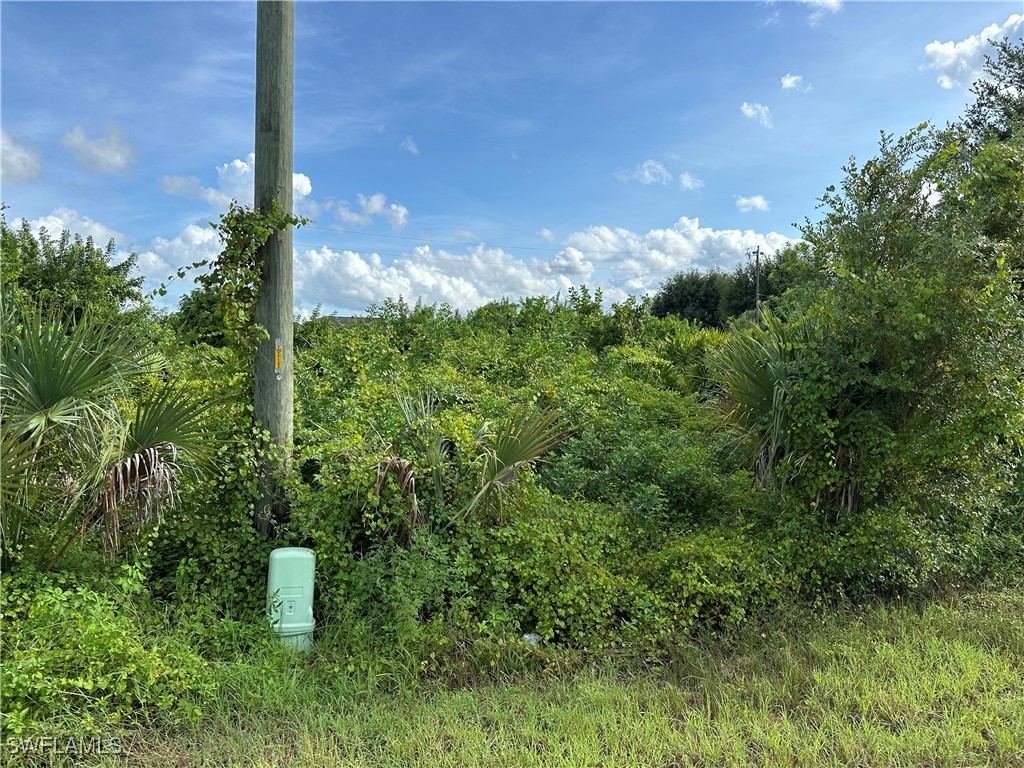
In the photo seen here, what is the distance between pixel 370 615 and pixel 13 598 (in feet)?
5.71

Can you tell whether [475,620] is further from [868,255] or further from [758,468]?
[868,255]

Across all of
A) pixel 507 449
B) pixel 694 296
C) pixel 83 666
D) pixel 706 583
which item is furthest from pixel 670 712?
pixel 694 296

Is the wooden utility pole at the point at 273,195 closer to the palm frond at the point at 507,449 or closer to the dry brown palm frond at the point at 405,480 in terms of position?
the dry brown palm frond at the point at 405,480

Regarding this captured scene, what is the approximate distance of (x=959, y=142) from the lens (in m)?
4.94

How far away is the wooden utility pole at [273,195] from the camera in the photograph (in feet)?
13.9

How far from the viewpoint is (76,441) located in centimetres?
349

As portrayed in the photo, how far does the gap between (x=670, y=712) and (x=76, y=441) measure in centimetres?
334

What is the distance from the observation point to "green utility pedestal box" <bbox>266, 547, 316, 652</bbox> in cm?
370

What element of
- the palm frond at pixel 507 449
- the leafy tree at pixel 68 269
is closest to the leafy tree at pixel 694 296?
the leafy tree at pixel 68 269

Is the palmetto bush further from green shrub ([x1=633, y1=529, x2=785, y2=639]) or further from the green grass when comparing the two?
green shrub ([x1=633, y1=529, x2=785, y2=639])

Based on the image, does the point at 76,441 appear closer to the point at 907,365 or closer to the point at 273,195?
the point at 273,195

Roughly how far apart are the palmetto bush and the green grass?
109 centimetres

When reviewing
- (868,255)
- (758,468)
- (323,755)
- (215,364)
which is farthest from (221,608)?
(868,255)

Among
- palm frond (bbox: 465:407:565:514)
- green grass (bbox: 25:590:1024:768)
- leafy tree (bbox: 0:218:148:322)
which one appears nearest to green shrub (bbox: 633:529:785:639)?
green grass (bbox: 25:590:1024:768)
